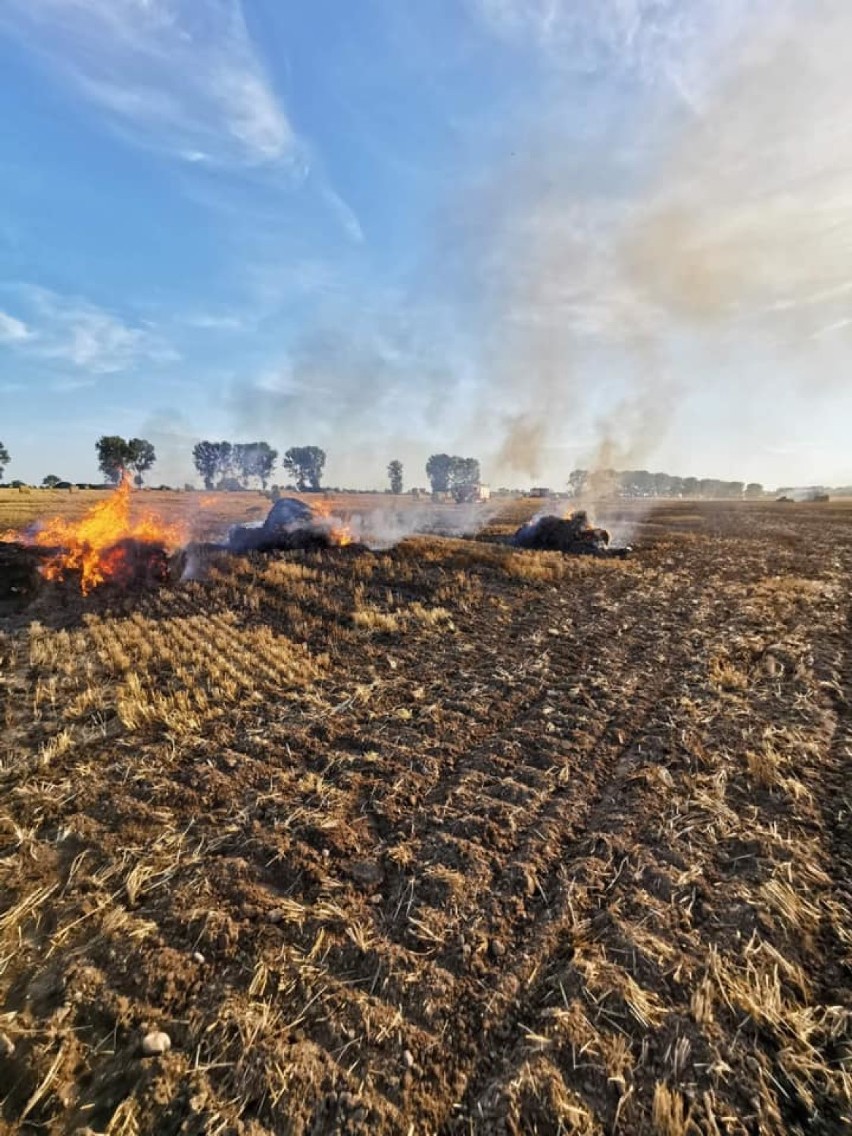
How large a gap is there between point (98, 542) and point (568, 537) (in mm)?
23537

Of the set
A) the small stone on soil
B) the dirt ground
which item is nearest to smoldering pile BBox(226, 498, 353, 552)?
the dirt ground

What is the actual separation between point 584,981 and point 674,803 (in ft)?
9.02

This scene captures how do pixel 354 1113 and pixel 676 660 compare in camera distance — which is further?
pixel 676 660

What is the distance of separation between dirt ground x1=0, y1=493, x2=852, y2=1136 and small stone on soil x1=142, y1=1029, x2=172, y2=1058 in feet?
0.30

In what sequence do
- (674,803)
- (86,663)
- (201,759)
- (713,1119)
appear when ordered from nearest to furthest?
(713,1119) → (674,803) → (201,759) → (86,663)

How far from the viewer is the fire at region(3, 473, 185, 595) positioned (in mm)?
17802

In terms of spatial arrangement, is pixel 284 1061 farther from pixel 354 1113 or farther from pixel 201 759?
pixel 201 759

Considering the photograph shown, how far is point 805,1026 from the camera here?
326 cm

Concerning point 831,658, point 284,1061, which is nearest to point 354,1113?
point 284,1061

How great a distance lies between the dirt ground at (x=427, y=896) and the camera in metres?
3.04

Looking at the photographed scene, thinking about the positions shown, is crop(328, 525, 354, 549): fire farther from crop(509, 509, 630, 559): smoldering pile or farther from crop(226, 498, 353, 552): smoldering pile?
crop(509, 509, 630, 559): smoldering pile

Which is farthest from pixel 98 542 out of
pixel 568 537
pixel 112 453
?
pixel 112 453

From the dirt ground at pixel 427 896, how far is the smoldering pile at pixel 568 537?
18285 millimetres

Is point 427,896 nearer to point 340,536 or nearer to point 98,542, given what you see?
point 98,542
